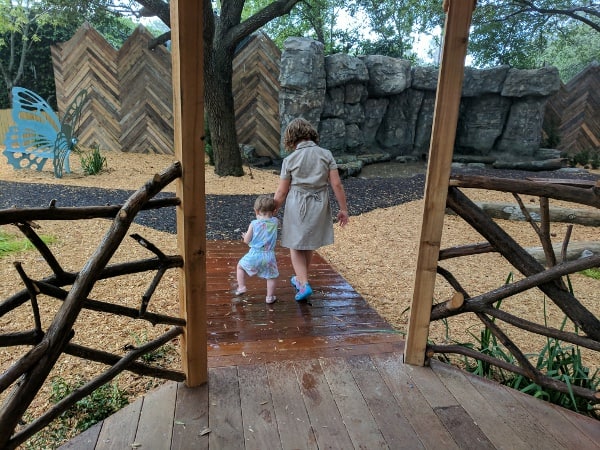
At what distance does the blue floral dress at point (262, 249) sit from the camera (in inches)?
107

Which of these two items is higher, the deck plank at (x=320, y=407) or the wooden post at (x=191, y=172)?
the wooden post at (x=191, y=172)

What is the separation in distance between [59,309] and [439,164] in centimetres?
157

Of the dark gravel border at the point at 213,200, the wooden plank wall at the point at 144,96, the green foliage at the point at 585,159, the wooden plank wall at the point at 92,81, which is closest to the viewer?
the dark gravel border at the point at 213,200

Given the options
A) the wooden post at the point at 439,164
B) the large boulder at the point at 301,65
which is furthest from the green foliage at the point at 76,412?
the large boulder at the point at 301,65

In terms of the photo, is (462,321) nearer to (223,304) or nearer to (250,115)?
(223,304)

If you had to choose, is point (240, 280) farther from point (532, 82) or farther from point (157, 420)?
point (532, 82)

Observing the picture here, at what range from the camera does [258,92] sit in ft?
29.3

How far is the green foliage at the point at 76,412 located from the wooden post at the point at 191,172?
39 centimetres

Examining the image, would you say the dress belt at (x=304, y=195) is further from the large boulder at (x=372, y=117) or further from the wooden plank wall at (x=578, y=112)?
the wooden plank wall at (x=578, y=112)

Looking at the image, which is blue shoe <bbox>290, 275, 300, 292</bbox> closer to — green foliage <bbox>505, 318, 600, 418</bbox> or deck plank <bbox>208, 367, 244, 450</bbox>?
deck plank <bbox>208, 367, 244, 450</bbox>

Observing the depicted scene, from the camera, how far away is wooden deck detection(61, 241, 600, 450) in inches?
63.3

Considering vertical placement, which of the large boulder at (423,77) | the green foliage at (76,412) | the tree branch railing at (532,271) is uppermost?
the large boulder at (423,77)

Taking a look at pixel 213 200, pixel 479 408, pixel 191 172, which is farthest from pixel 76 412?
pixel 213 200


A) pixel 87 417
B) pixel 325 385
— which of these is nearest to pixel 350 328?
pixel 325 385
